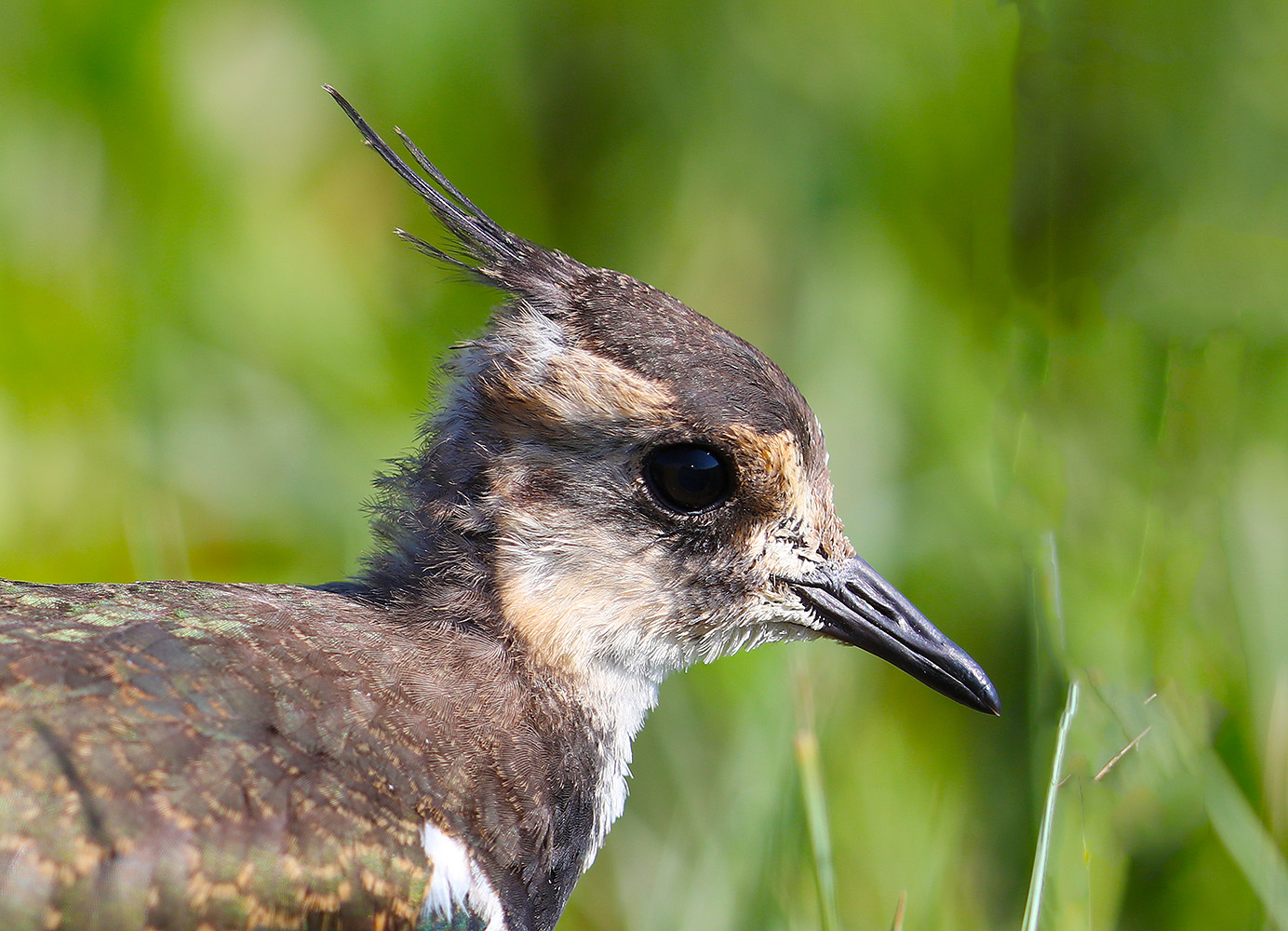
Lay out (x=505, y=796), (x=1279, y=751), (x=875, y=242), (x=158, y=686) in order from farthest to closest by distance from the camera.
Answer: (x=875, y=242) < (x=1279, y=751) < (x=505, y=796) < (x=158, y=686)

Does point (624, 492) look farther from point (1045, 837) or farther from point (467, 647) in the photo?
point (1045, 837)

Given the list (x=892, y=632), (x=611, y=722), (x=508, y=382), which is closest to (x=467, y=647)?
(x=611, y=722)

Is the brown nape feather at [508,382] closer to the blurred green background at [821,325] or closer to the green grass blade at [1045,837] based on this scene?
the blurred green background at [821,325]

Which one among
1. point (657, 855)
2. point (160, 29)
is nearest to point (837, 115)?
point (160, 29)

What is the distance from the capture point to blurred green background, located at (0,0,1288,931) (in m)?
3.25

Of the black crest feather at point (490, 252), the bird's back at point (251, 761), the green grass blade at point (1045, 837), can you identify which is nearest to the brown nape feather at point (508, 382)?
the black crest feather at point (490, 252)

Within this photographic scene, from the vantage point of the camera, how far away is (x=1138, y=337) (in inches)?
167

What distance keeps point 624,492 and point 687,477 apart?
12 centimetres

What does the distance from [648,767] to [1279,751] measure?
1542 mm

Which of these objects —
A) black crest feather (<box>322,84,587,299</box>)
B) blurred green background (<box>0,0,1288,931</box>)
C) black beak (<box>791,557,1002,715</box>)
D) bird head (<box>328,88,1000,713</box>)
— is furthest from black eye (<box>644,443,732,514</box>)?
blurred green background (<box>0,0,1288,931</box>)

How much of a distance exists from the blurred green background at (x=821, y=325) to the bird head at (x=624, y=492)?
517 mm

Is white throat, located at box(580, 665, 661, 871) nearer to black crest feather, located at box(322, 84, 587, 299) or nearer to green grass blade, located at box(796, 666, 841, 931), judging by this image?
green grass blade, located at box(796, 666, 841, 931)

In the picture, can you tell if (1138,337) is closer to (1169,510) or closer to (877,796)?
Result: (1169,510)

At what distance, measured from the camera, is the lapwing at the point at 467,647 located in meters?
1.91
